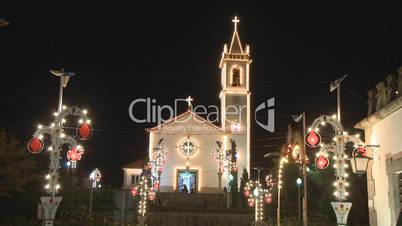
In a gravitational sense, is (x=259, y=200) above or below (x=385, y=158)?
below

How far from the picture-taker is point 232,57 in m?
51.3

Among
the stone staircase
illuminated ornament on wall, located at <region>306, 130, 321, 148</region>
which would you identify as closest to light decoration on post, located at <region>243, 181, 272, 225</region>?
the stone staircase

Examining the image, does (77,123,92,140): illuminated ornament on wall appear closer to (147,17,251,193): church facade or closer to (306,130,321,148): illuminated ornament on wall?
(306,130,321,148): illuminated ornament on wall

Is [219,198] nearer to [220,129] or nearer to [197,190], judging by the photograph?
[197,190]

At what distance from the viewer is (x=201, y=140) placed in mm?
47938

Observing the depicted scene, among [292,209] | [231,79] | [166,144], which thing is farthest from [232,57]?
[292,209]

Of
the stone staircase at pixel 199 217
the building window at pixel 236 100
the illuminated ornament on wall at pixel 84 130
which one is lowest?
the stone staircase at pixel 199 217

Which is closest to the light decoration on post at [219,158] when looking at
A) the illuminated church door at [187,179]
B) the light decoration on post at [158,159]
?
the illuminated church door at [187,179]

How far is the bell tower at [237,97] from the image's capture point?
48281 millimetres

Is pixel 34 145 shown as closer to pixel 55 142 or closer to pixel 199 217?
pixel 55 142

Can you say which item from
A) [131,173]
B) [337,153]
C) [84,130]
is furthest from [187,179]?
[337,153]

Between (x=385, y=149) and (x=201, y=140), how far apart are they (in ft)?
108

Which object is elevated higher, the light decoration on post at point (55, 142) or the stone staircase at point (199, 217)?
the light decoration on post at point (55, 142)

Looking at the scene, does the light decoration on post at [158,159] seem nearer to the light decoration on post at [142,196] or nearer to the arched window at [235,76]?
the arched window at [235,76]
